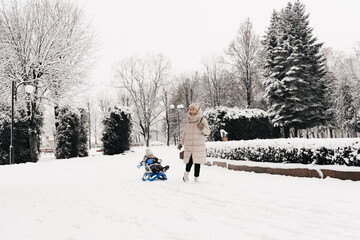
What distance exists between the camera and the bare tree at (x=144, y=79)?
1288 inches

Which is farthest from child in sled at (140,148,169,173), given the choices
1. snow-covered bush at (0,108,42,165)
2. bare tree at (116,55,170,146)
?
bare tree at (116,55,170,146)

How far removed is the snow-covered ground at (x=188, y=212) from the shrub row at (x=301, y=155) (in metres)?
0.54

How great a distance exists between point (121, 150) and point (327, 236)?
1745cm

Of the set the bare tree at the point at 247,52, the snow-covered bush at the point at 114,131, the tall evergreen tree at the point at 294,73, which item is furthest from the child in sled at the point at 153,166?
the bare tree at the point at 247,52

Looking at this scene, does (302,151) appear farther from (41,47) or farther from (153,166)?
(41,47)

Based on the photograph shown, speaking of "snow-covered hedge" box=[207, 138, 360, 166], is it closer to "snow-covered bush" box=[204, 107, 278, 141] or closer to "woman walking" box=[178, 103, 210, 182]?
"woman walking" box=[178, 103, 210, 182]

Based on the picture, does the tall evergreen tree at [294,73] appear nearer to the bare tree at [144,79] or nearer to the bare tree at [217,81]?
the bare tree at [217,81]

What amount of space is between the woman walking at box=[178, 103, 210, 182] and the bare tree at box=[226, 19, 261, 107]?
2245cm

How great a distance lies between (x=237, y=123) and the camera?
16.6 meters

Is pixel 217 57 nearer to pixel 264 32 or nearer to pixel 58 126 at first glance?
pixel 264 32

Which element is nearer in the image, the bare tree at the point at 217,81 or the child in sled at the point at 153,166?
the child in sled at the point at 153,166

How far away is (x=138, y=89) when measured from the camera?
33.7 meters

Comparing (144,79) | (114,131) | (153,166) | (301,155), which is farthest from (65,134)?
(144,79)

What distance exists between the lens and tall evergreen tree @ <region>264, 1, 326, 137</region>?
22234 millimetres
